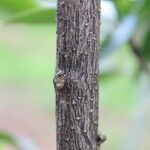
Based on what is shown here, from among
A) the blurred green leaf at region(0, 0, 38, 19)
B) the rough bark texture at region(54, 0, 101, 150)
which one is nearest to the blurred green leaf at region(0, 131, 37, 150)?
the blurred green leaf at region(0, 0, 38, 19)

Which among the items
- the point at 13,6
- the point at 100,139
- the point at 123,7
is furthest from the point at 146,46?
the point at 100,139

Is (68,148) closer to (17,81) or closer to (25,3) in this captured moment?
(25,3)

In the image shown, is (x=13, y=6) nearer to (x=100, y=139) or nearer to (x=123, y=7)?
(x=123, y=7)

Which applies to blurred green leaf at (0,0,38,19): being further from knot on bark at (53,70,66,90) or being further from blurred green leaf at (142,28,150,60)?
knot on bark at (53,70,66,90)

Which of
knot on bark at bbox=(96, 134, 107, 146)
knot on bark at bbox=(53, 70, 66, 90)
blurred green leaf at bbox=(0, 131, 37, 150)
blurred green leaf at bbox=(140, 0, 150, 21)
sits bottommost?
knot on bark at bbox=(96, 134, 107, 146)

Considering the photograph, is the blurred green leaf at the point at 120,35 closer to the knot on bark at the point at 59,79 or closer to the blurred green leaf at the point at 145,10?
the blurred green leaf at the point at 145,10

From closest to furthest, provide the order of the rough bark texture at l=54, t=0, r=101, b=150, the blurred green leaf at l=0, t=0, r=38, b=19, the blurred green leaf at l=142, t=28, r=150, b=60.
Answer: the rough bark texture at l=54, t=0, r=101, b=150
the blurred green leaf at l=0, t=0, r=38, b=19
the blurred green leaf at l=142, t=28, r=150, b=60

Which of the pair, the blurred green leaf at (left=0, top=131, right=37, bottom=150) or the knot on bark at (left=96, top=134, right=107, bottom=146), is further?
the blurred green leaf at (left=0, top=131, right=37, bottom=150)

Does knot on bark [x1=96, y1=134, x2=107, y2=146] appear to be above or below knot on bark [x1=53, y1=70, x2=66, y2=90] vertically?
below

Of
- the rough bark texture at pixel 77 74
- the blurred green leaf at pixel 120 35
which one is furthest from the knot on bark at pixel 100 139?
the blurred green leaf at pixel 120 35
